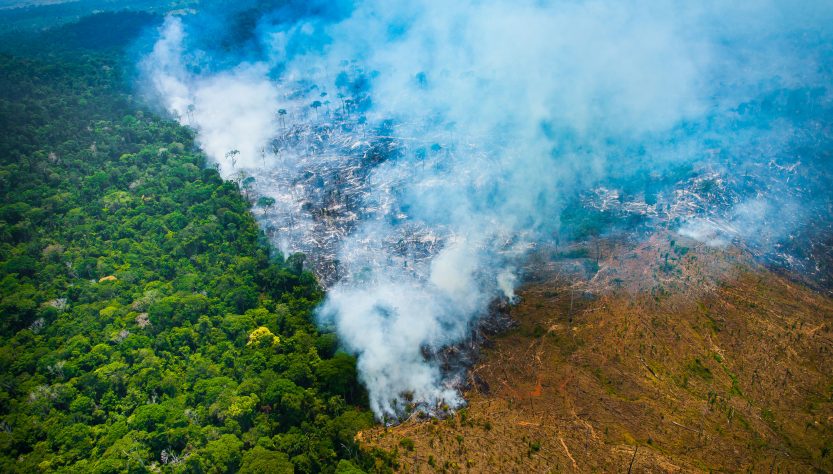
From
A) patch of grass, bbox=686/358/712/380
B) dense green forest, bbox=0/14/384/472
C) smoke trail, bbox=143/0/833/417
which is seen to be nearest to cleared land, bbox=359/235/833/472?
patch of grass, bbox=686/358/712/380

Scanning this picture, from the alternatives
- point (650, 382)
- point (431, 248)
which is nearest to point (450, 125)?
point (431, 248)

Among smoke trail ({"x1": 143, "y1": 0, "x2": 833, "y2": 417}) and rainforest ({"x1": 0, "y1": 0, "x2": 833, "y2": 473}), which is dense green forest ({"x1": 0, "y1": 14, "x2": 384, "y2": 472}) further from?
smoke trail ({"x1": 143, "y1": 0, "x2": 833, "y2": 417})

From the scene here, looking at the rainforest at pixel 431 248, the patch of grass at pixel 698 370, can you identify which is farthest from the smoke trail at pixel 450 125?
the patch of grass at pixel 698 370

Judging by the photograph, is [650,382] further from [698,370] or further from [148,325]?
[148,325]

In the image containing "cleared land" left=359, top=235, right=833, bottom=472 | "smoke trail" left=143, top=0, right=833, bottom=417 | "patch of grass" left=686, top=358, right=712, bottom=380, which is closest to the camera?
"cleared land" left=359, top=235, right=833, bottom=472

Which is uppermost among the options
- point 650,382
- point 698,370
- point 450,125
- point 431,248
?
point 450,125

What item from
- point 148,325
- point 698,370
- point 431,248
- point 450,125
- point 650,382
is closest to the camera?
point 650,382

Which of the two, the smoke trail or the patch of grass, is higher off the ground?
the smoke trail

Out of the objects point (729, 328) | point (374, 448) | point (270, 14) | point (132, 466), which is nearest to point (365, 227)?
point (374, 448)
